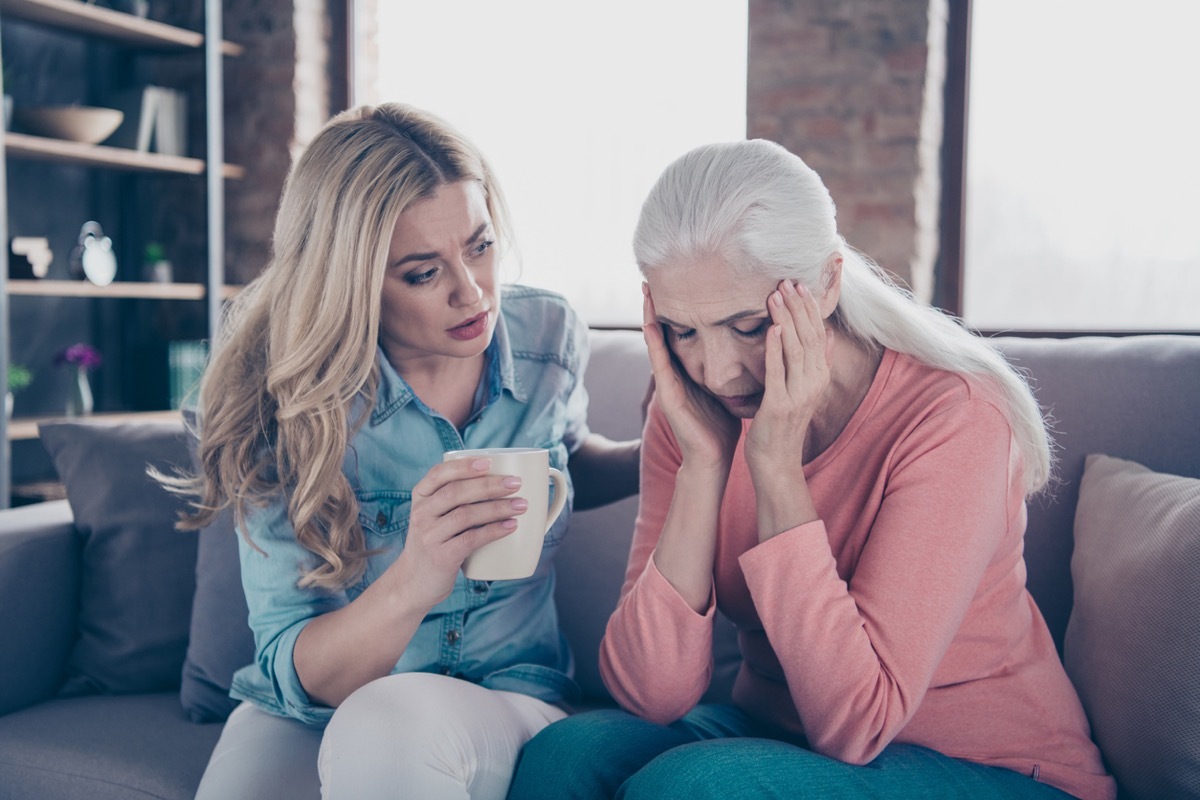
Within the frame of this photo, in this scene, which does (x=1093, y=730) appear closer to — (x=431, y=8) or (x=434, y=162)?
(x=434, y=162)

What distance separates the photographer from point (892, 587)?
3.59ft

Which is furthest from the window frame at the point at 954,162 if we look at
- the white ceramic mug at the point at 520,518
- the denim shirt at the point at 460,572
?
the white ceramic mug at the point at 520,518

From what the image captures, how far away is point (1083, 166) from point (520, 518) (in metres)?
2.59

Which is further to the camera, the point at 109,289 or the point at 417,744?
the point at 109,289

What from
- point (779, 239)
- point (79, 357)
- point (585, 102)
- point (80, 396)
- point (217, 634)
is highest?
point (585, 102)

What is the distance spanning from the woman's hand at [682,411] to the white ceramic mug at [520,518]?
197mm

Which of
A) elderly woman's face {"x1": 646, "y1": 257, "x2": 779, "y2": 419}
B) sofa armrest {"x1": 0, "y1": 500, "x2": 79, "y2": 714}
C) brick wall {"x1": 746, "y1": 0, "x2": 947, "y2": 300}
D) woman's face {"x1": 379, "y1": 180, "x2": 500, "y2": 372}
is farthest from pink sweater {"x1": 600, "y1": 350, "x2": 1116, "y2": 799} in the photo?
brick wall {"x1": 746, "y1": 0, "x2": 947, "y2": 300}

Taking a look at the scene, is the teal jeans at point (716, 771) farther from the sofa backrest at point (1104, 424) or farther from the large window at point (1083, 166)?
the large window at point (1083, 166)

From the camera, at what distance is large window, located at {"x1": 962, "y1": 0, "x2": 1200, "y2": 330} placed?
2.92 m

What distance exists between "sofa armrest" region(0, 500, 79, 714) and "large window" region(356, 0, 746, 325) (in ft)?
7.56

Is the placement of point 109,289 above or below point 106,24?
below

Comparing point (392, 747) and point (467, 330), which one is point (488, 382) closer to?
point (467, 330)

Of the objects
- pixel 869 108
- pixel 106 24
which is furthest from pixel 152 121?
pixel 869 108

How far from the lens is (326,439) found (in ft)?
4.24
